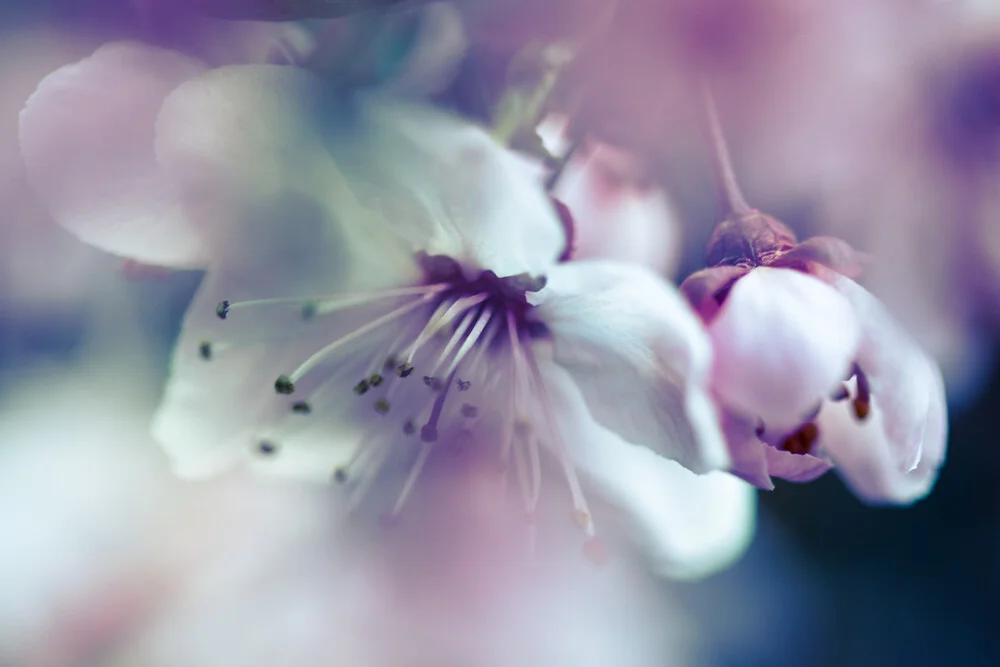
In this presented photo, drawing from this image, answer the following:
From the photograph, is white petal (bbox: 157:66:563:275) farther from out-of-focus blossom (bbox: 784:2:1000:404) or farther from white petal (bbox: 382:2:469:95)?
out-of-focus blossom (bbox: 784:2:1000:404)

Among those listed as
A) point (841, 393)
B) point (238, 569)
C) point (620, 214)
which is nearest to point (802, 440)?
point (841, 393)

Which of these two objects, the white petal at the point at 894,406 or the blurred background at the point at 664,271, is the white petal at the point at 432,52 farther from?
the white petal at the point at 894,406

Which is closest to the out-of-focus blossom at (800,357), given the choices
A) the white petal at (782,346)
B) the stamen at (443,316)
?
the white petal at (782,346)

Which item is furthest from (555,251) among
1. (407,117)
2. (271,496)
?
(271,496)

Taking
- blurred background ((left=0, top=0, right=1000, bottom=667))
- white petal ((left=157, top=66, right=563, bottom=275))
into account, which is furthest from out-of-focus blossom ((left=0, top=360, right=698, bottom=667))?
white petal ((left=157, top=66, right=563, bottom=275))

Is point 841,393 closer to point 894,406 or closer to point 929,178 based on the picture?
point 894,406

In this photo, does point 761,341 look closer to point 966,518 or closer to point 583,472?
point 583,472
